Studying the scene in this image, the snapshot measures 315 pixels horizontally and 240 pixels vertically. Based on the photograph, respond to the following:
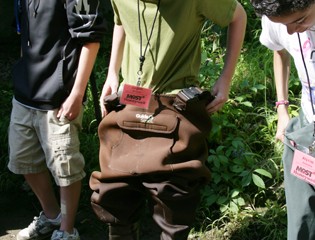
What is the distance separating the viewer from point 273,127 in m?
3.88

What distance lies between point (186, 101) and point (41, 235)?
1.50 metres

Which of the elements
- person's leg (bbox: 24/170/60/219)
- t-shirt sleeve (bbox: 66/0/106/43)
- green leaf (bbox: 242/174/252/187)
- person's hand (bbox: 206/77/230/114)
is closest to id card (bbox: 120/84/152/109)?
person's hand (bbox: 206/77/230/114)

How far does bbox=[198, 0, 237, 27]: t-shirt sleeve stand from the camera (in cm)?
243

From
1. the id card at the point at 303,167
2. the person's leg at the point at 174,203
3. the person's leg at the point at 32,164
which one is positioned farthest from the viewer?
the person's leg at the point at 32,164

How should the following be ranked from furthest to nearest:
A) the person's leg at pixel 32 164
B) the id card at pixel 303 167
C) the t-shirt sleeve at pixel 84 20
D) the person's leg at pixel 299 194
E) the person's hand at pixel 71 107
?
the person's leg at pixel 32 164 → the person's hand at pixel 71 107 → the t-shirt sleeve at pixel 84 20 → the person's leg at pixel 299 194 → the id card at pixel 303 167

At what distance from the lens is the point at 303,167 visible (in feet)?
7.65

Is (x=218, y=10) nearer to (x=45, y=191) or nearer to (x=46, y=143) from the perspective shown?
(x=46, y=143)

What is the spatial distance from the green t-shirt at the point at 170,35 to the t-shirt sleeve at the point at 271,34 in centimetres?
16

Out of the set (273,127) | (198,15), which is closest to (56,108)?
(198,15)

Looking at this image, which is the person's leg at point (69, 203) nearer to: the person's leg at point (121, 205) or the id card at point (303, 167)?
the person's leg at point (121, 205)

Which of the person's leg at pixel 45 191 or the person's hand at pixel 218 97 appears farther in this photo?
the person's leg at pixel 45 191

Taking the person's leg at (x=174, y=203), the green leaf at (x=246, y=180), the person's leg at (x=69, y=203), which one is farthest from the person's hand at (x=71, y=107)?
the green leaf at (x=246, y=180)

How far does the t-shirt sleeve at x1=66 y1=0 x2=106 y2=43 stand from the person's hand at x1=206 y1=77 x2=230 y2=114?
71cm

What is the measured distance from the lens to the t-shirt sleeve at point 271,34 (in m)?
2.45
